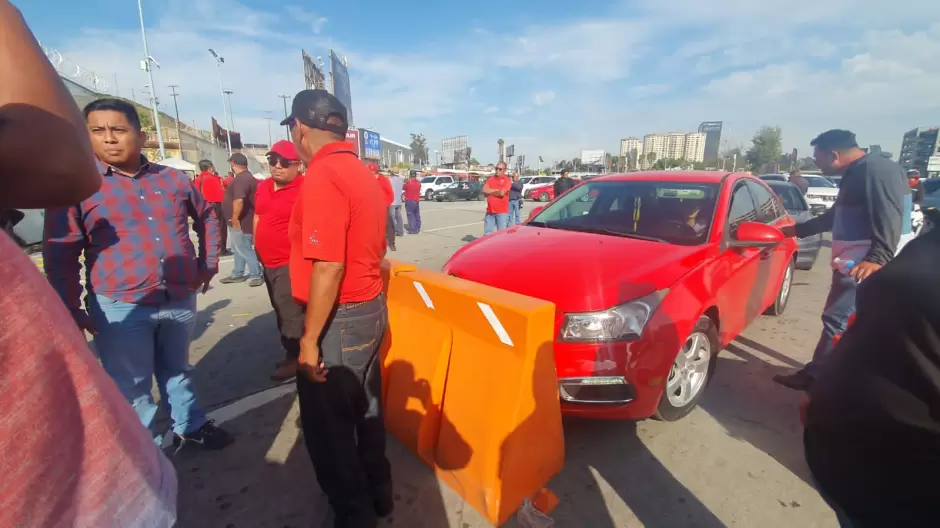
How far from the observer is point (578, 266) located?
2674 mm

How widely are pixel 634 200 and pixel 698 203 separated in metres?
0.49

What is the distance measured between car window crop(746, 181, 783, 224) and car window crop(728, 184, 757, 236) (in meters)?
0.15

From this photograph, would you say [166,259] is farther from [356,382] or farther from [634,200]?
[634,200]

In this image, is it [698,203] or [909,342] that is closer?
[909,342]

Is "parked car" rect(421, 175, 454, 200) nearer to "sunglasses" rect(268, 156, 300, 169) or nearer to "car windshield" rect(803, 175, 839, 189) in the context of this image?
"car windshield" rect(803, 175, 839, 189)

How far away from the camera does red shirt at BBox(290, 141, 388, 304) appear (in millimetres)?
1726

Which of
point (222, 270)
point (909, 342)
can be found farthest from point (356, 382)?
point (222, 270)

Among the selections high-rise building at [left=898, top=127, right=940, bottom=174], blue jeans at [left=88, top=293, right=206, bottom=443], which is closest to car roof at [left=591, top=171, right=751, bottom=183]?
blue jeans at [left=88, top=293, right=206, bottom=443]

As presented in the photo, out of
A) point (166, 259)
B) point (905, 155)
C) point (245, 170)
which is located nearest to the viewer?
point (166, 259)

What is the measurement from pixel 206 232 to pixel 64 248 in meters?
0.72

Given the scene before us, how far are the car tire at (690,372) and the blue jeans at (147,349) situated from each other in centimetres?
290

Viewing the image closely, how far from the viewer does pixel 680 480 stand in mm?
2410

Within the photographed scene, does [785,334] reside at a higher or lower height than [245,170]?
lower

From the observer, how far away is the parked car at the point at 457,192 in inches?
1199
